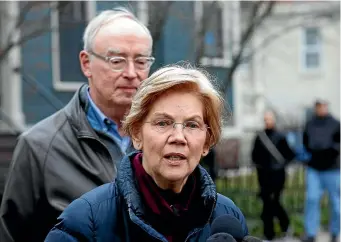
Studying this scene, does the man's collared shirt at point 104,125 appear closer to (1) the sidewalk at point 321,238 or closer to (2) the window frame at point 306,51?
(1) the sidewalk at point 321,238

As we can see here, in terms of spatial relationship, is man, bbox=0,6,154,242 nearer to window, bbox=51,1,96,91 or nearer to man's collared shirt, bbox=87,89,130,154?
man's collared shirt, bbox=87,89,130,154

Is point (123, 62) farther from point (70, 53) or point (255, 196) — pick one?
point (70, 53)

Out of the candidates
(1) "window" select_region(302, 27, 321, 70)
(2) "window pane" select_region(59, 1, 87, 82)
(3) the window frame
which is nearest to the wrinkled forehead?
(2) "window pane" select_region(59, 1, 87, 82)

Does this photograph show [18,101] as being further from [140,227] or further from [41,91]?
[140,227]

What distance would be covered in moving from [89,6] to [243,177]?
12.3 feet

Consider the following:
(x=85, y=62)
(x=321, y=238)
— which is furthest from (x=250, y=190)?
(x=85, y=62)

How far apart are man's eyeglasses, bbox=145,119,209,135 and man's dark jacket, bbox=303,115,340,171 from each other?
378 inches

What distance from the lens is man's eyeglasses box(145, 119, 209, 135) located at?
2648mm

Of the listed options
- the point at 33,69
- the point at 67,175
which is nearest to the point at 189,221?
the point at 67,175

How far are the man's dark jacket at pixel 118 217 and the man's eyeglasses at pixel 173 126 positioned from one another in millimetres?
146

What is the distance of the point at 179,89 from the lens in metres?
2.68

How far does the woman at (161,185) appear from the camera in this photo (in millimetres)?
2592

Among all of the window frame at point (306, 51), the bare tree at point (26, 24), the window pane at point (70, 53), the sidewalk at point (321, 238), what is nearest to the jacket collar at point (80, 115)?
the bare tree at point (26, 24)

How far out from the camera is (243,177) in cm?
1455
